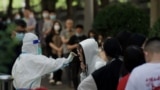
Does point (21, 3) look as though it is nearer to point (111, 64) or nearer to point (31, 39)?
point (31, 39)

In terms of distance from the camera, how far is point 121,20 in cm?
1620

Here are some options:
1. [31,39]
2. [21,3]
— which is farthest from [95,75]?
[21,3]

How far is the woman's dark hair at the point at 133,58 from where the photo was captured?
5484mm

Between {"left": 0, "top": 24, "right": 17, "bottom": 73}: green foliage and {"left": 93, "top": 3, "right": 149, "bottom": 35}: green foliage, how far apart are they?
11605mm

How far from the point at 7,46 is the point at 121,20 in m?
12.1

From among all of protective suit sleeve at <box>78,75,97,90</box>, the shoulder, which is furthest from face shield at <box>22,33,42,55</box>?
the shoulder

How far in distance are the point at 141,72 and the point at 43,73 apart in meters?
3.07

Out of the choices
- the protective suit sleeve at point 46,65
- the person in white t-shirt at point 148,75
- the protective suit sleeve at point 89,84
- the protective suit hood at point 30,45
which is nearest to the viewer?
the person in white t-shirt at point 148,75

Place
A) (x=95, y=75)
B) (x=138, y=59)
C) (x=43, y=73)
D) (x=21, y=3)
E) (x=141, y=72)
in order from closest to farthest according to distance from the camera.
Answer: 1. (x=141, y=72)
2. (x=138, y=59)
3. (x=95, y=75)
4. (x=43, y=73)
5. (x=21, y=3)

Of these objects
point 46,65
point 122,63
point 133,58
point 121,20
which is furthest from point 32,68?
point 121,20

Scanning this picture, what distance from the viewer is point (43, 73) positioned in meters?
7.92

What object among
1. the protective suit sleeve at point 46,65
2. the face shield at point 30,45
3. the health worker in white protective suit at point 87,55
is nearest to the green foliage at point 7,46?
the health worker in white protective suit at point 87,55

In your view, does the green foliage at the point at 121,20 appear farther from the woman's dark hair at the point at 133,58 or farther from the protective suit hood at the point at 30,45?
the woman's dark hair at the point at 133,58

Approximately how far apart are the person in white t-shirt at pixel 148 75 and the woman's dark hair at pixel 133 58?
1.12ft
